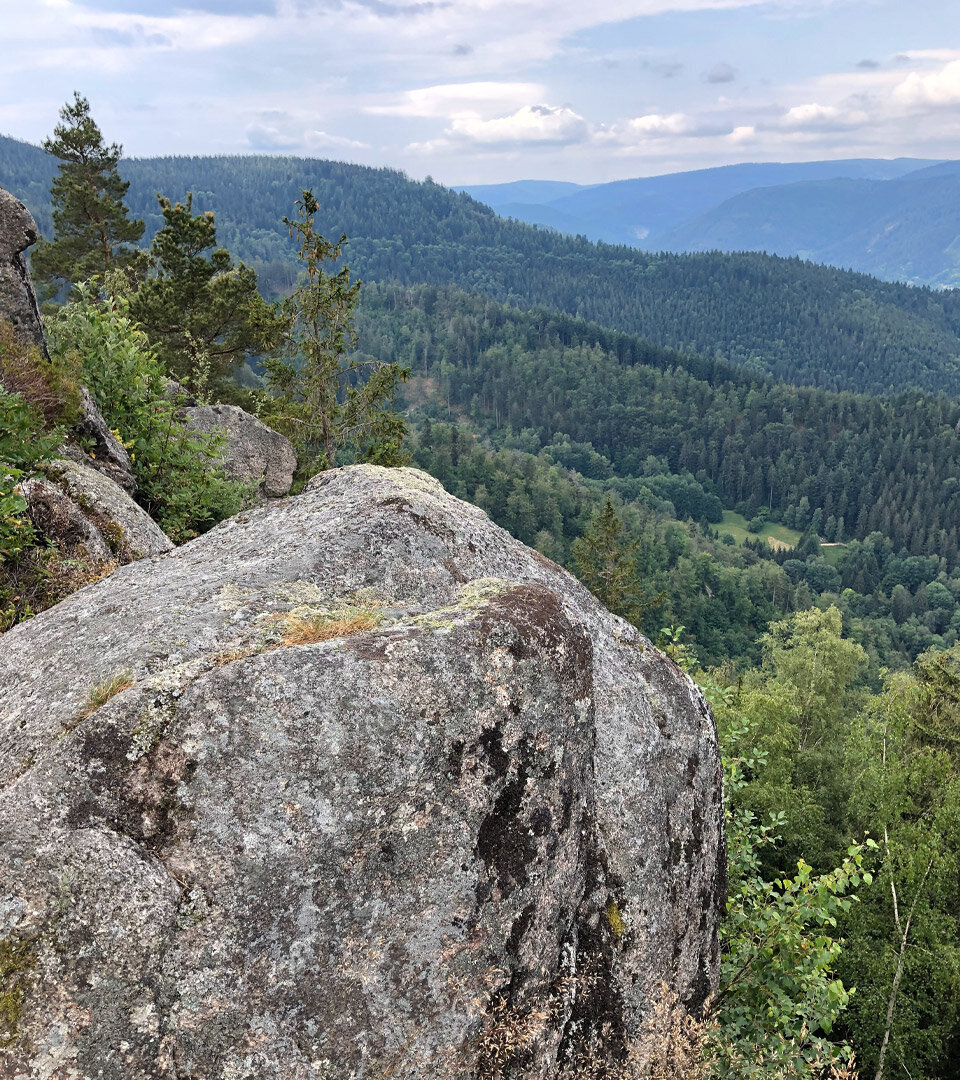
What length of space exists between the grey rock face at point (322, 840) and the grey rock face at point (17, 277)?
34.7ft

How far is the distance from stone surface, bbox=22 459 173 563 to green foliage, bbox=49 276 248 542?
8.40 feet

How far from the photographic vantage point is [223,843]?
466 centimetres

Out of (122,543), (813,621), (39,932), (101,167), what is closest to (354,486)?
(122,543)

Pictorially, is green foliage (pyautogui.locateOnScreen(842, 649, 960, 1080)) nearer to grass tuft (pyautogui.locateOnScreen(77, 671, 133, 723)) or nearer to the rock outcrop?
grass tuft (pyautogui.locateOnScreen(77, 671, 133, 723))

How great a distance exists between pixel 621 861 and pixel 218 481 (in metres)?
11.8

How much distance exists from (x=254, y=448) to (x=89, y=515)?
18.4 meters

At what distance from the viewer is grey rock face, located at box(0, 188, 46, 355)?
47.6 ft

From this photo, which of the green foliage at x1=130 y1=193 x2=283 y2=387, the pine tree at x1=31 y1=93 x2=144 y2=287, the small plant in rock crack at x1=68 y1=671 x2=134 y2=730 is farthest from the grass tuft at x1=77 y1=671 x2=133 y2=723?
the pine tree at x1=31 y1=93 x2=144 y2=287

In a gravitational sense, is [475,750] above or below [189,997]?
above

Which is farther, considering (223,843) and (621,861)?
(621,861)

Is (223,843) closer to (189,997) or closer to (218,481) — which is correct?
(189,997)

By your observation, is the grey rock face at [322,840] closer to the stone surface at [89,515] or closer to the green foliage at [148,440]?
the stone surface at [89,515]

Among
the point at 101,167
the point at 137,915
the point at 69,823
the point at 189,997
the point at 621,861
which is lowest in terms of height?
the point at 621,861

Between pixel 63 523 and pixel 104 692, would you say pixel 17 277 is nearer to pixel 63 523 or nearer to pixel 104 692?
pixel 63 523
